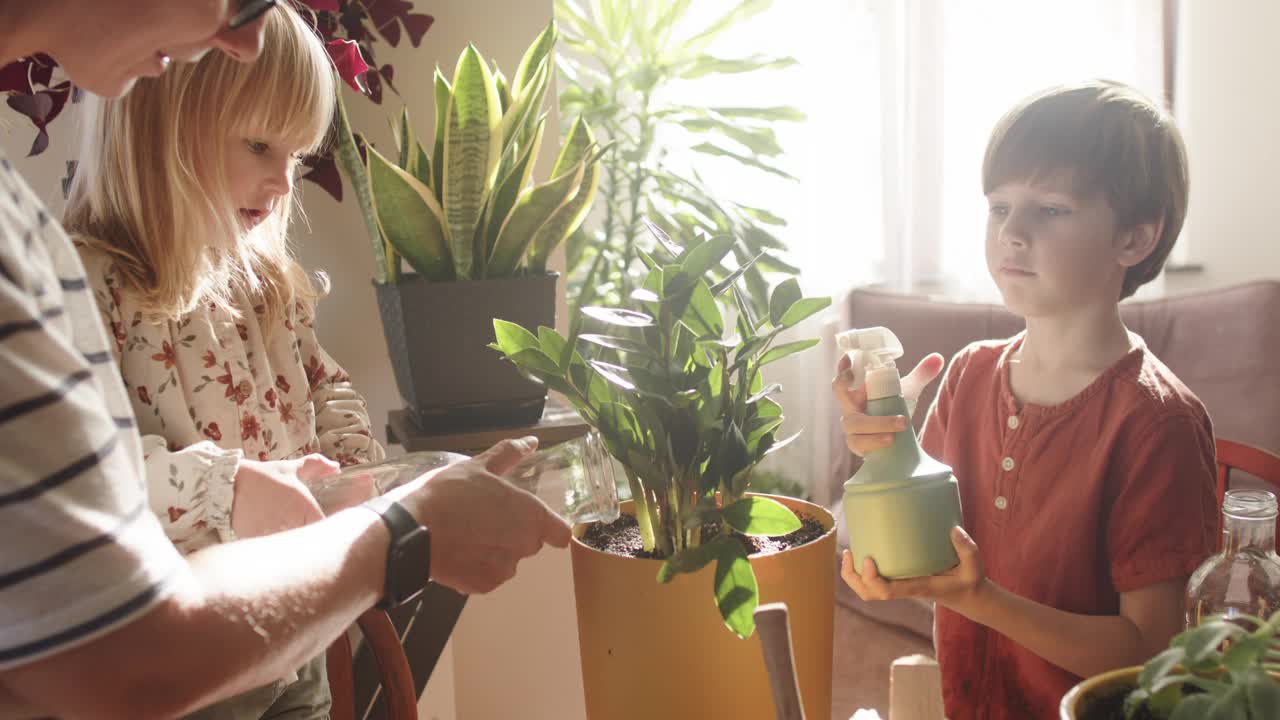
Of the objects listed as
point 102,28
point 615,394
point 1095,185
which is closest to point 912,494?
point 615,394

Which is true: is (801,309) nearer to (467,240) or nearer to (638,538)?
(638,538)

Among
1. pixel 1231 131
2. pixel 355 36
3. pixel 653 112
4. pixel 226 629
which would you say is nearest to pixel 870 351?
pixel 226 629

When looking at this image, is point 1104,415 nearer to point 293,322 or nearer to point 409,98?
point 293,322

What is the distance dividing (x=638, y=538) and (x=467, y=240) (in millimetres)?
545

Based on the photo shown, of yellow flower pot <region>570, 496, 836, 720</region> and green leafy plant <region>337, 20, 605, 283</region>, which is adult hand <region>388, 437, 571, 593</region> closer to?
yellow flower pot <region>570, 496, 836, 720</region>

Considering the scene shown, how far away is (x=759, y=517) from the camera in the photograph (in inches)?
30.1

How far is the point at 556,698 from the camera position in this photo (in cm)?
162

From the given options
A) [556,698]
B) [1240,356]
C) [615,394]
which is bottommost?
[556,698]

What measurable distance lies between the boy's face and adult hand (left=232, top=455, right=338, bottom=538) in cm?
65

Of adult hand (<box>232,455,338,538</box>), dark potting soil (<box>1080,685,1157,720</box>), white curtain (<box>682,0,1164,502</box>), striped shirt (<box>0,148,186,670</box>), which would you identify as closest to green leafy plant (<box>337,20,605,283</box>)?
Result: adult hand (<box>232,455,338,538</box>)

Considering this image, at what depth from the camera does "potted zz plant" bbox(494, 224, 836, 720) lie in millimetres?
735

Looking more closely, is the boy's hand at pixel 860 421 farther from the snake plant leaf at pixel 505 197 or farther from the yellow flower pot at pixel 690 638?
the snake plant leaf at pixel 505 197

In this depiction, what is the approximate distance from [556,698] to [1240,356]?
174 centimetres

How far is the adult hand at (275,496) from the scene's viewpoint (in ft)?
2.74
